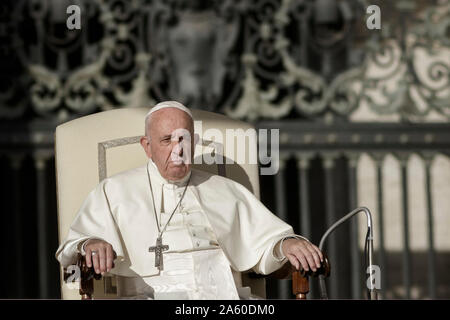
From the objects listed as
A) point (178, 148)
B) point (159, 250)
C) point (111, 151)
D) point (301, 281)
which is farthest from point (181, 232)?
point (111, 151)

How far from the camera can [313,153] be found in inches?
260

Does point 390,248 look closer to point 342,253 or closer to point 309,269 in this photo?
point 342,253

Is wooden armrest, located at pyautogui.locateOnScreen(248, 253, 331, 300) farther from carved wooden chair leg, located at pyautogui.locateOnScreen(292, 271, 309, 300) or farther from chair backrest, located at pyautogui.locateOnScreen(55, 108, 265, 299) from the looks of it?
chair backrest, located at pyautogui.locateOnScreen(55, 108, 265, 299)

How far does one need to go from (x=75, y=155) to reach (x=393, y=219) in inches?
136

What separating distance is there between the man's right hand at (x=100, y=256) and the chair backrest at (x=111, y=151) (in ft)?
2.60

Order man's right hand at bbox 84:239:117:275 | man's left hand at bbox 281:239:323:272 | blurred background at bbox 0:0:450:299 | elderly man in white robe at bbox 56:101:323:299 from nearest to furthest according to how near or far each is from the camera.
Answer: man's right hand at bbox 84:239:117:275
man's left hand at bbox 281:239:323:272
elderly man in white robe at bbox 56:101:323:299
blurred background at bbox 0:0:450:299

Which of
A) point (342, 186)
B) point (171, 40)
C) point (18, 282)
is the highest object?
point (171, 40)

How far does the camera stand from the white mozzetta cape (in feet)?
13.7

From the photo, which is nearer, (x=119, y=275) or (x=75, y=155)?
(x=119, y=275)

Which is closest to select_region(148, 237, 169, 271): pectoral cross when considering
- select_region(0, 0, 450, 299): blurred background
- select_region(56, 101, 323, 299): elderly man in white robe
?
select_region(56, 101, 323, 299): elderly man in white robe

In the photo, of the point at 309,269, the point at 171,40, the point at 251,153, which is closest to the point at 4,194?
the point at 171,40

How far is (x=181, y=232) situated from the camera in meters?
4.23

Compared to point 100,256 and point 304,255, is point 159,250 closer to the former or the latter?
point 100,256

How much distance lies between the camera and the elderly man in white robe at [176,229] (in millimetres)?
4094
